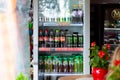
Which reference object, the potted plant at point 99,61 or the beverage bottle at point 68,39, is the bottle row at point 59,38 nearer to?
the beverage bottle at point 68,39

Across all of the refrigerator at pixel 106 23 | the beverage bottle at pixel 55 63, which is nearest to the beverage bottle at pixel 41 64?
the beverage bottle at pixel 55 63

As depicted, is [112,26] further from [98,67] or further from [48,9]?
[98,67]

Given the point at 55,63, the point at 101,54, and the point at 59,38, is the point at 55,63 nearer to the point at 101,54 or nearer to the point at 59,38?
the point at 59,38

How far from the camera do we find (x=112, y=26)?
22.2 feet

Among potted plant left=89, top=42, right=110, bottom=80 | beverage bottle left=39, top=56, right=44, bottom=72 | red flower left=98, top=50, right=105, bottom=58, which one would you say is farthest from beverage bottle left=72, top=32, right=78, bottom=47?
red flower left=98, top=50, right=105, bottom=58

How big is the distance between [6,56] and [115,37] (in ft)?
19.7

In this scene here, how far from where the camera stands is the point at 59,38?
16.4 ft

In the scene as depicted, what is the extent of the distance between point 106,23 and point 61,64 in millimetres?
2114

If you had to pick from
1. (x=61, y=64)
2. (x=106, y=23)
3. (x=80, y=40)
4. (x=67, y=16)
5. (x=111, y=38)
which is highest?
(x=67, y=16)

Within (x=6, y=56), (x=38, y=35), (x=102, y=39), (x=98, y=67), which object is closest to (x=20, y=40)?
(x=6, y=56)

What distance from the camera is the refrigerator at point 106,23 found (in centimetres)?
662

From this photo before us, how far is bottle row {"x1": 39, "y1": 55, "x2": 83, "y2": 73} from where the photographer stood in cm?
494

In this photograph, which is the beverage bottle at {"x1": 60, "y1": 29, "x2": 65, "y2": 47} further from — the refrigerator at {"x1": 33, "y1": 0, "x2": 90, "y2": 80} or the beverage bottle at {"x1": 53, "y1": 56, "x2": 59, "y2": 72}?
the beverage bottle at {"x1": 53, "y1": 56, "x2": 59, "y2": 72}

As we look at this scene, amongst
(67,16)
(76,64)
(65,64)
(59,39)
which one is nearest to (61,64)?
(65,64)
